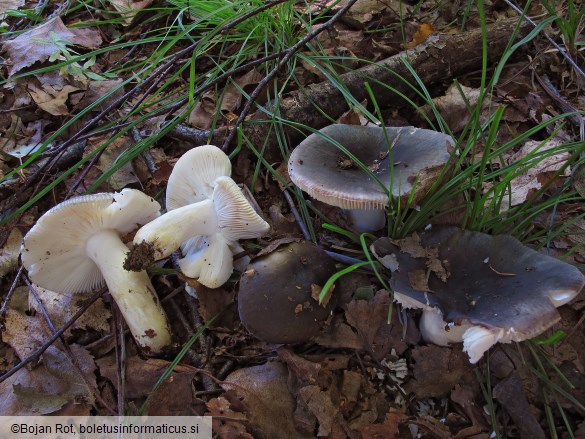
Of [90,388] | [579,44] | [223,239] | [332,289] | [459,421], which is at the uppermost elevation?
[579,44]

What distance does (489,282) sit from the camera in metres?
1.79

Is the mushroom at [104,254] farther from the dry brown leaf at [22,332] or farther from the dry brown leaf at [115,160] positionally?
the dry brown leaf at [115,160]

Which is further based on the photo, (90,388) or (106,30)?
(106,30)

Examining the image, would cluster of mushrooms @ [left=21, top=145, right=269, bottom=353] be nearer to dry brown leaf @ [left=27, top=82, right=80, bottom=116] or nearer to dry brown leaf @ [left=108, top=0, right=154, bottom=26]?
dry brown leaf @ [left=27, top=82, right=80, bottom=116]

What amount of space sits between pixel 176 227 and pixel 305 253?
2.18 feet

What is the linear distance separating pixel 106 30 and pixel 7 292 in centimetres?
230

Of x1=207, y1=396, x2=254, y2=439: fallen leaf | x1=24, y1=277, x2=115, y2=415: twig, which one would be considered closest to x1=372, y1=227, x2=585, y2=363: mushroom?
x1=207, y1=396, x2=254, y2=439: fallen leaf

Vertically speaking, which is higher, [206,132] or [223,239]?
[206,132]

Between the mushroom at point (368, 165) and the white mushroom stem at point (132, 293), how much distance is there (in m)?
0.93

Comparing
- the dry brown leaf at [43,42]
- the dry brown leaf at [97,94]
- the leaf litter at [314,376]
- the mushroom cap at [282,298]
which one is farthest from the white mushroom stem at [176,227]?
the dry brown leaf at [43,42]

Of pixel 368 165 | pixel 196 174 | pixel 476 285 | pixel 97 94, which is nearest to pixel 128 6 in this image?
pixel 97 94

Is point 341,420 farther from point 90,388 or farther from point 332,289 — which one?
point 90,388

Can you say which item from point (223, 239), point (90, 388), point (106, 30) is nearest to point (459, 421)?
point (223, 239)

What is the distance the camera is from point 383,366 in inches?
74.5
